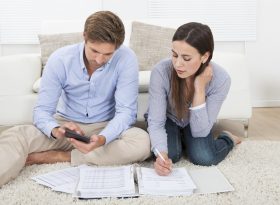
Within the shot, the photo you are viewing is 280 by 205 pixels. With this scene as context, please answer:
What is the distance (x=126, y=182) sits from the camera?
1.48 metres

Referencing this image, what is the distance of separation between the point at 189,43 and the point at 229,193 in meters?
0.62

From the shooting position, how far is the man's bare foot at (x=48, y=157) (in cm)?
182

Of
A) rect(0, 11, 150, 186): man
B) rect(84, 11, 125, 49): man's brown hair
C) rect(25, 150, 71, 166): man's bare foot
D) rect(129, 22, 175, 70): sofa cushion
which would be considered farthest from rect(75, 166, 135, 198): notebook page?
rect(129, 22, 175, 70): sofa cushion

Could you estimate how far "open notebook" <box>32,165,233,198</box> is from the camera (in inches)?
55.6

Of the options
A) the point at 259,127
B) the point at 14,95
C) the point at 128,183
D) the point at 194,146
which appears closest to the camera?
the point at 128,183

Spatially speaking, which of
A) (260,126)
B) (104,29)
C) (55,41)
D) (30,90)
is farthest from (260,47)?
(104,29)

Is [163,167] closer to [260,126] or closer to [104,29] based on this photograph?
[104,29]

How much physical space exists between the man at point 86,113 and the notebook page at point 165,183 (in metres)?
0.21

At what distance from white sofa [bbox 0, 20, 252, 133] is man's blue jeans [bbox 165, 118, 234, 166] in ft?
1.30

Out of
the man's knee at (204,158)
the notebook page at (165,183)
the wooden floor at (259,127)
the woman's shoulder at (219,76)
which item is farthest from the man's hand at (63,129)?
the wooden floor at (259,127)

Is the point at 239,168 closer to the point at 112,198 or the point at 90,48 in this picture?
the point at 112,198

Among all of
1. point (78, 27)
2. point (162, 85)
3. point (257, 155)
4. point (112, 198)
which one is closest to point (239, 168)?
point (257, 155)

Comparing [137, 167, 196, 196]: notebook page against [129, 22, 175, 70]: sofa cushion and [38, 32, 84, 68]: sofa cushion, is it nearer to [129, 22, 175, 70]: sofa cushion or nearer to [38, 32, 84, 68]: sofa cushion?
[129, 22, 175, 70]: sofa cushion

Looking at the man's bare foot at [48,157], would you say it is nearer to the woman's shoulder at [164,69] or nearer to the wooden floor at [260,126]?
the woman's shoulder at [164,69]
